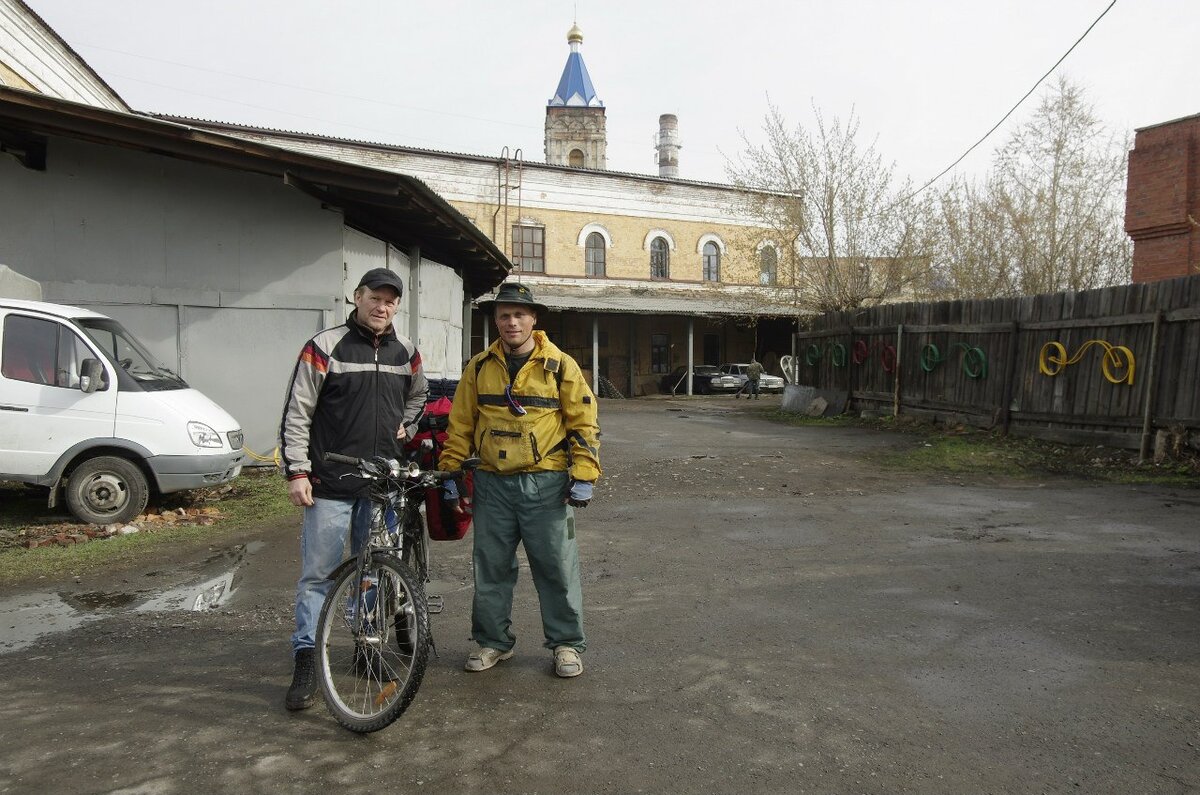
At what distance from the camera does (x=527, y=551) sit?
4066 mm

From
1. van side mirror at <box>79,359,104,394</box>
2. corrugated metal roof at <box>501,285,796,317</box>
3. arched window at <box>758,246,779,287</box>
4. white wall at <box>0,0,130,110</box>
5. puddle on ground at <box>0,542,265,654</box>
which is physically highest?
white wall at <box>0,0,130,110</box>

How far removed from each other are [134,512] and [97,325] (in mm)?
1875

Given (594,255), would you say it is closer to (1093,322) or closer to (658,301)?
(658,301)

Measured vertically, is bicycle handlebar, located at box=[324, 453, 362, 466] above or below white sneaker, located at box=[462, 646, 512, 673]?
above

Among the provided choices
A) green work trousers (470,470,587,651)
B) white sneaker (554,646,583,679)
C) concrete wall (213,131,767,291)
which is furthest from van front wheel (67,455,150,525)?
concrete wall (213,131,767,291)

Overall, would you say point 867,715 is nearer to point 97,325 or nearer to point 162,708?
point 162,708

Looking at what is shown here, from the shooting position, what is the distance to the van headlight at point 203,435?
7805 millimetres

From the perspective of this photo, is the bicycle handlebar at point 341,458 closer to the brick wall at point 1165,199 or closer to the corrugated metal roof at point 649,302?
the brick wall at point 1165,199

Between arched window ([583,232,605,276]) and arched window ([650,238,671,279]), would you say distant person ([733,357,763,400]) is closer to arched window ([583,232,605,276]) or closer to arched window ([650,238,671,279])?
arched window ([650,238,671,279])

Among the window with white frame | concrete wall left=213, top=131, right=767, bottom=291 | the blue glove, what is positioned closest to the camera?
the blue glove

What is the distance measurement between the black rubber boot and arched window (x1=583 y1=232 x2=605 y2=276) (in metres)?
33.5

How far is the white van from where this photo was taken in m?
7.33

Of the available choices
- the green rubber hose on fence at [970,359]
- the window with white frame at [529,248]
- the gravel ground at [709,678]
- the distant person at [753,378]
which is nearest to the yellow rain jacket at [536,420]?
the gravel ground at [709,678]

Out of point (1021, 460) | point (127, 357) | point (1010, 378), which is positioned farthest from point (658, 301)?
point (127, 357)
